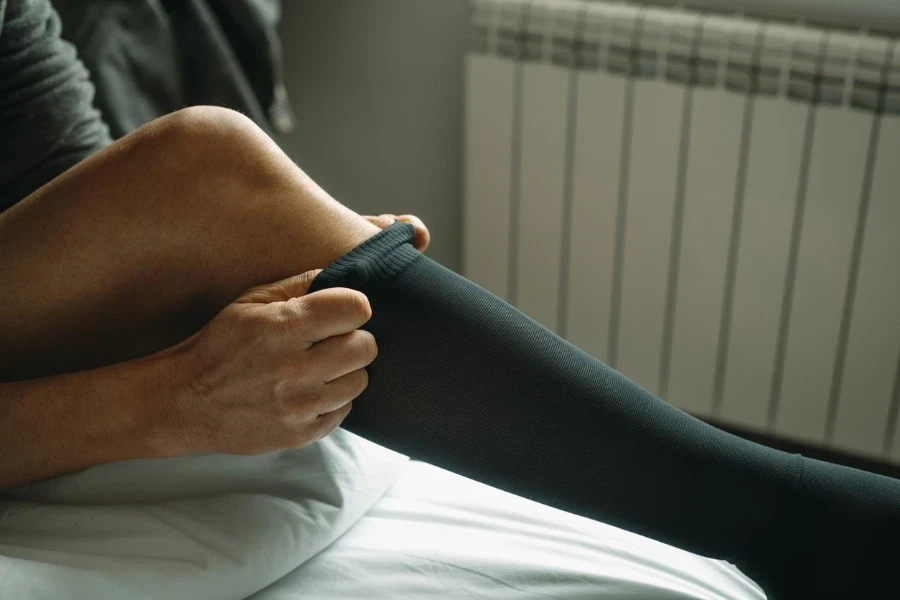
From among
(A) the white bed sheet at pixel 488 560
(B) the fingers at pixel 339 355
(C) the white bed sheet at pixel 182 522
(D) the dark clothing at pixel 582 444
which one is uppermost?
(B) the fingers at pixel 339 355

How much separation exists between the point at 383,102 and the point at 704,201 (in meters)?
0.68

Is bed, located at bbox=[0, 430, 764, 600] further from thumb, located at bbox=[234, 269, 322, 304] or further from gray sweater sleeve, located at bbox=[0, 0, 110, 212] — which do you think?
gray sweater sleeve, located at bbox=[0, 0, 110, 212]

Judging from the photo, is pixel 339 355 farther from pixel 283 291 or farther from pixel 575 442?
pixel 575 442

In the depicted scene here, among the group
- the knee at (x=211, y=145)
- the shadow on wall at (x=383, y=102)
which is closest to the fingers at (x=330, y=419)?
the knee at (x=211, y=145)

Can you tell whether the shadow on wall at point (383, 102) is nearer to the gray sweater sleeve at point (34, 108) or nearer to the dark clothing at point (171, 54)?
the dark clothing at point (171, 54)

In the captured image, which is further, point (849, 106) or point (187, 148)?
point (849, 106)

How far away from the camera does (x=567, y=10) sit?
1515 millimetres

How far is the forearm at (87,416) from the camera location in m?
0.83

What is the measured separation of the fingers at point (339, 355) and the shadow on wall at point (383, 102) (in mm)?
1108

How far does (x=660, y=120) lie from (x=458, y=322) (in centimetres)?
82

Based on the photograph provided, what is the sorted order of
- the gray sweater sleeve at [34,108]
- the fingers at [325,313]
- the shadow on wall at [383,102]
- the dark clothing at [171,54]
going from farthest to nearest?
1. the shadow on wall at [383,102]
2. the dark clothing at [171,54]
3. the gray sweater sleeve at [34,108]
4. the fingers at [325,313]

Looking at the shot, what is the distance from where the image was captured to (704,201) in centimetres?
152

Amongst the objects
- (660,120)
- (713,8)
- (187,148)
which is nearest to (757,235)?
(660,120)

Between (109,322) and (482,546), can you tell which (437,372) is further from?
(109,322)
